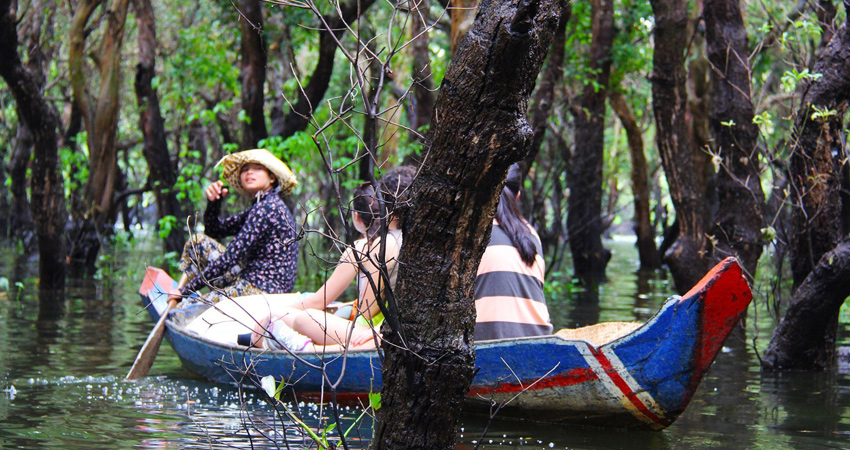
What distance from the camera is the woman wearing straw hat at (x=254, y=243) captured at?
22.0 ft

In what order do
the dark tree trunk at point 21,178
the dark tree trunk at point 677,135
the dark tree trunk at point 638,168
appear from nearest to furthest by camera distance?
the dark tree trunk at point 677,135 < the dark tree trunk at point 21,178 < the dark tree trunk at point 638,168

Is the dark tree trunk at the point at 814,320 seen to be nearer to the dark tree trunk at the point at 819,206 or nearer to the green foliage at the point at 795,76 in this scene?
the dark tree trunk at the point at 819,206

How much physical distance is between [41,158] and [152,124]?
2154 millimetres

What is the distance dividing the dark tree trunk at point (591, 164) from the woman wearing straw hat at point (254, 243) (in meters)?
7.63

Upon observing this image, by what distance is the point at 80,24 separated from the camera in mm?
11219

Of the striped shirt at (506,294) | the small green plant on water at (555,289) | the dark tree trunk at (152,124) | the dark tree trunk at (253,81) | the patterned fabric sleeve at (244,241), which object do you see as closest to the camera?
the striped shirt at (506,294)

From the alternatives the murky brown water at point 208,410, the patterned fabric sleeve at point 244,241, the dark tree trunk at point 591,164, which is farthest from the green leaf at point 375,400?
the dark tree trunk at point 591,164

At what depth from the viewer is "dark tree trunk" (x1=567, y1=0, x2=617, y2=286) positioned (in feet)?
45.3

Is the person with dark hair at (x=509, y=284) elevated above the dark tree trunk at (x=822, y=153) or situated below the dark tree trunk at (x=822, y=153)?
below

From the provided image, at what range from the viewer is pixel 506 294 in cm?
512

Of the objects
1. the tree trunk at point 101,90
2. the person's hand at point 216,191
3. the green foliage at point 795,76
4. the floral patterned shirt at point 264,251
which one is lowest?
the floral patterned shirt at point 264,251

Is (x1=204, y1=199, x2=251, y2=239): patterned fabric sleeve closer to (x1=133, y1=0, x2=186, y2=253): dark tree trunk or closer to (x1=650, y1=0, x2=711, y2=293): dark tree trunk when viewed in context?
(x1=650, y1=0, x2=711, y2=293): dark tree trunk

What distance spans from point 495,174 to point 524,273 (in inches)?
88.2

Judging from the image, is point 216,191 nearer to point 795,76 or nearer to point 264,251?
point 264,251
